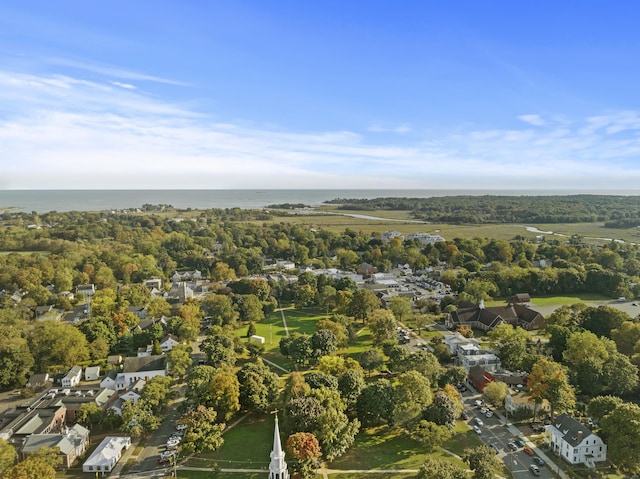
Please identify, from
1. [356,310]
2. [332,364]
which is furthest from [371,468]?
[356,310]

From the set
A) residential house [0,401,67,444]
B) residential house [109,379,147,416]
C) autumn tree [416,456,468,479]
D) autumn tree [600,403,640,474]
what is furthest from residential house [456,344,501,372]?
residential house [0,401,67,444]

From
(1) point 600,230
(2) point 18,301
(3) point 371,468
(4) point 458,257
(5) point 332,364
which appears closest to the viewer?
(3) point 371,468

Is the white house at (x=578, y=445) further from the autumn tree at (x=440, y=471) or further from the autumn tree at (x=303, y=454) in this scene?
the autumn tree at (x=303, y=454)

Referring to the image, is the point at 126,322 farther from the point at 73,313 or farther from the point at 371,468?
the point at 371,468

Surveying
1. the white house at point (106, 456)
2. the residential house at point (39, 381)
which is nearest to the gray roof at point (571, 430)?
the white house at point (106, 456)

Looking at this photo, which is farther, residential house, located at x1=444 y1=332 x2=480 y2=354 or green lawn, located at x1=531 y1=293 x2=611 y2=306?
green lawn, located at x1=531 y1=293 x2=611 y2=306

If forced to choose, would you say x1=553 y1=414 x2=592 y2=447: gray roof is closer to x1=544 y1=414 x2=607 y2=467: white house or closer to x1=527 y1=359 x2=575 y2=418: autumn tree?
x1=544 y1=414 x2=607 y2=467: white house
